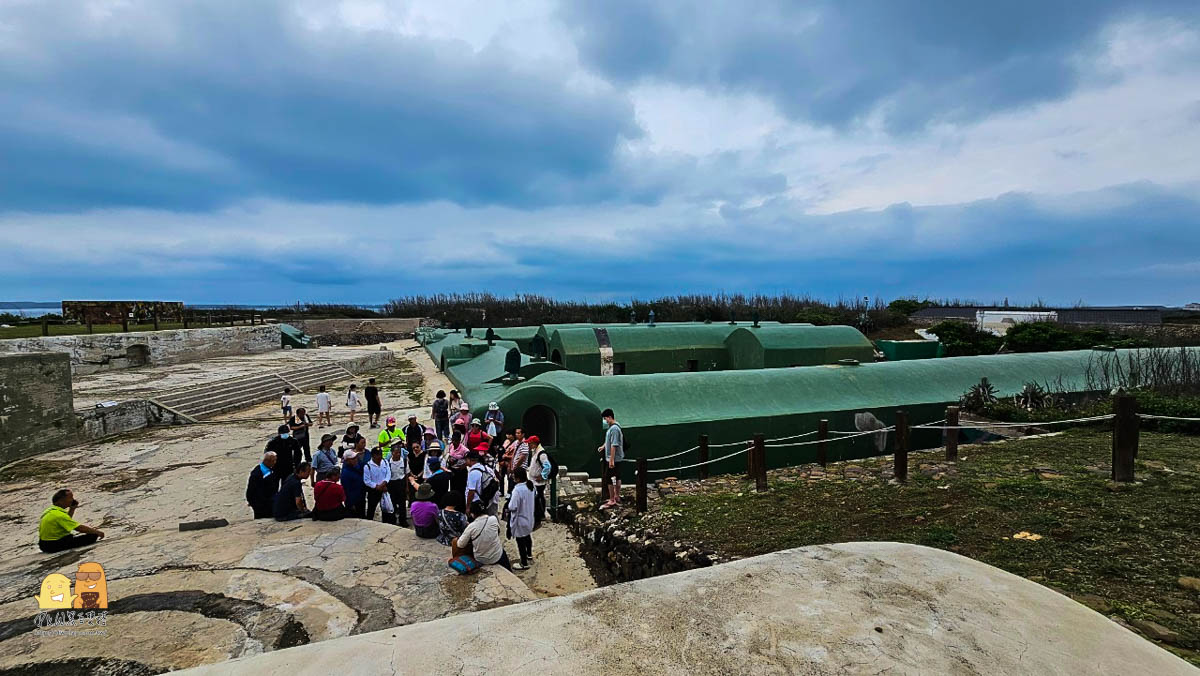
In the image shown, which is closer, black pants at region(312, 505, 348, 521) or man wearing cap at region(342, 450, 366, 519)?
black pants at region(312, 505, 348, 521)

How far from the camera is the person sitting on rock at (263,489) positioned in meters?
6.57

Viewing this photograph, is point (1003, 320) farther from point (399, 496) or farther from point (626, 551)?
point (399, 496)

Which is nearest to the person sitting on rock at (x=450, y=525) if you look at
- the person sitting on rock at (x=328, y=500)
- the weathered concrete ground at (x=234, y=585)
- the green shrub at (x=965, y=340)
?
the weathered concrete ground at (x=234, y=585)

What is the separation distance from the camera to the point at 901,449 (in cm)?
741

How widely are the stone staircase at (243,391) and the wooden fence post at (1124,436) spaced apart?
66.7 ft

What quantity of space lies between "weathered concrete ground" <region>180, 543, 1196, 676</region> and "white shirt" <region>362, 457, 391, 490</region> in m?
5.07

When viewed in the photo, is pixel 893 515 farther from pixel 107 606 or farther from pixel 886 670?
pixel 107 606

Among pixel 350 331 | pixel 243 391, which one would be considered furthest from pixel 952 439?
pixel 350 331

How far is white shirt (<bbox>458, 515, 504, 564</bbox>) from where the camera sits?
16.3 ft

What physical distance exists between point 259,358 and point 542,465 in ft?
87.0

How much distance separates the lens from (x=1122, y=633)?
2.52 metres

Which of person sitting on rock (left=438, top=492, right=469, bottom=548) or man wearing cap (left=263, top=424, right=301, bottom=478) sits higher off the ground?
man wearing cap (left=263, top=424, right=301, bottom=478)

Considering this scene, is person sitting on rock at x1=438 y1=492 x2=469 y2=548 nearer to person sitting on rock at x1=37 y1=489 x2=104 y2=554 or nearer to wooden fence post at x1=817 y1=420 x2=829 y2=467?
person sitting on rock at x1=37 y1=489 x2=104 y2=554

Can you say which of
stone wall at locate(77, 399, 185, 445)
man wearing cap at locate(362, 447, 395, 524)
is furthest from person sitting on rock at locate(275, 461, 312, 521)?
stone wall at locate(77, 399, 185, 445)
